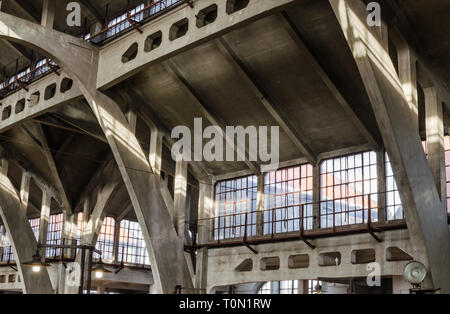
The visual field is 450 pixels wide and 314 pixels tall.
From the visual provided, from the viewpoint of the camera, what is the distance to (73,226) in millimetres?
30422

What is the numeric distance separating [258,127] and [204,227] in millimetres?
5332

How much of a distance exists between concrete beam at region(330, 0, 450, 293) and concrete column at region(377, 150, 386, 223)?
510 centimetres

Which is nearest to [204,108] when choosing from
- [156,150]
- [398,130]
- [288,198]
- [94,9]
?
[156,150]

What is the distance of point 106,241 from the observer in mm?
33969

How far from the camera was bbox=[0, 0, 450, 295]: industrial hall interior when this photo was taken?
14.7 meters

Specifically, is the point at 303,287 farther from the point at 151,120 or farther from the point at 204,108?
the point at 151,120

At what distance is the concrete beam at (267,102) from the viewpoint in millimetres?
19344

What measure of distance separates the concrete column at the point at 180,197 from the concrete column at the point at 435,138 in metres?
9.84

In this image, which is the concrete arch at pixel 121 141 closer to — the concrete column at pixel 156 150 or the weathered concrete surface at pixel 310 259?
the concrete column at pixel 156 150

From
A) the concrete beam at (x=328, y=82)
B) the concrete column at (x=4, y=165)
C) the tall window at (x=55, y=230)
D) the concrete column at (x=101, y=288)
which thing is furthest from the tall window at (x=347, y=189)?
the tall window at (x=55, y=230)

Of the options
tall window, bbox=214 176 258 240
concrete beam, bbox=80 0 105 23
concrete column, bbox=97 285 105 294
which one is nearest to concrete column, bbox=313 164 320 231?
tall window, bbox=214 176 258 240

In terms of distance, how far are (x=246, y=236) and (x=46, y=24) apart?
1054 cm
